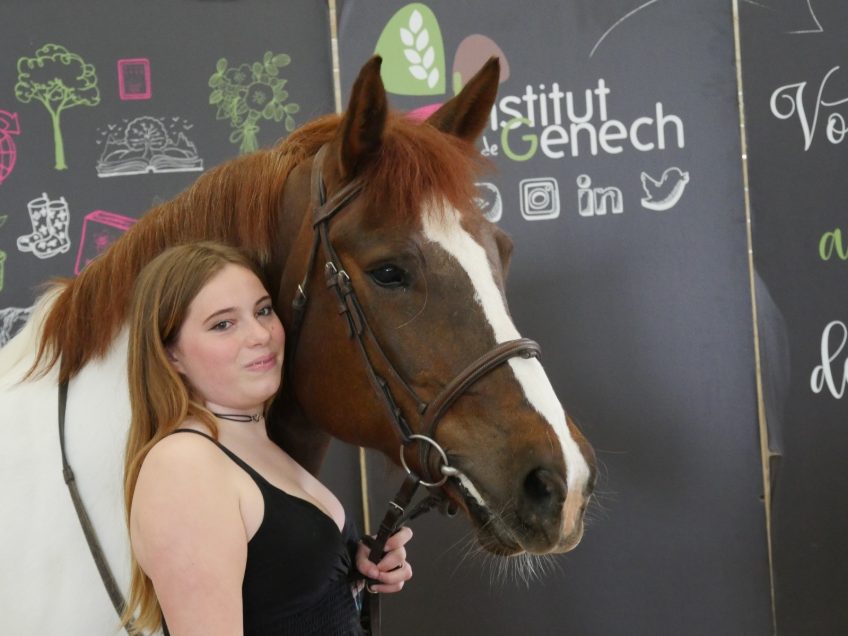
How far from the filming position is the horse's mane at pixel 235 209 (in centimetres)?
123

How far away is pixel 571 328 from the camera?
7.58ft

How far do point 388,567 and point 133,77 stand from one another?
5.15 feet

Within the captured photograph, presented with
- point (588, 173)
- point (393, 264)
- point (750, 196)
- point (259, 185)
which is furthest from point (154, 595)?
point (750, 196)

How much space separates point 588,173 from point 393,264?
125 centimetres

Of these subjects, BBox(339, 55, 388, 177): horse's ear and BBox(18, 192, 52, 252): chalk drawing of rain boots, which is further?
BBox(18, 192, 52, 252): chalk drawing of rain boots

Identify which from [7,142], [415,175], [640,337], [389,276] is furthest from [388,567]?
[7,142]

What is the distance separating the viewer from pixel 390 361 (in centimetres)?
121

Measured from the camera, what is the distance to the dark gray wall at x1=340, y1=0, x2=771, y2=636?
2.29 meters

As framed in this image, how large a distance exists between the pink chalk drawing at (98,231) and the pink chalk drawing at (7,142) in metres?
0.24

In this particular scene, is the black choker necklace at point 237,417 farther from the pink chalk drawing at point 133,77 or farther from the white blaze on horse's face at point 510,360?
the pink chalk drawing at point 133,77

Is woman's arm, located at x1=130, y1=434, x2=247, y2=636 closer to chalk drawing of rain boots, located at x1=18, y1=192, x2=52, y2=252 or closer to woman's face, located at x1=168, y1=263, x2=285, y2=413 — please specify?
woman's face, located at x1=168, y1=263, x2=285, y2=413

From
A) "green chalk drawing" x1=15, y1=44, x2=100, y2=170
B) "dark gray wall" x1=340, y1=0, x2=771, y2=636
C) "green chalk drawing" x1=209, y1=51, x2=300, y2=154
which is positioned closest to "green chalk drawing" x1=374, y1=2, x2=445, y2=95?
"dark gray wall" x1=340, y1=0, x2=771, y2=636

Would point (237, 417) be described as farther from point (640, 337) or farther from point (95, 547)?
point (640, 337)

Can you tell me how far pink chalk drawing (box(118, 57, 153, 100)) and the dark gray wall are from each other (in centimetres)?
94
